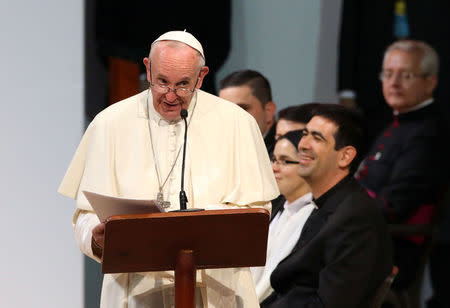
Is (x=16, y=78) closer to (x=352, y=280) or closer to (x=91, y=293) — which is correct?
(x=91, y=293)

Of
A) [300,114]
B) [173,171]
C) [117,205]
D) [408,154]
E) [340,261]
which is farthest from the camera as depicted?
[408,154]

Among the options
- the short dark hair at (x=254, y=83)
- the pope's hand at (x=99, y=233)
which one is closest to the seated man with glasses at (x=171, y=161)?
the pope's hand at (x=99, y=233)

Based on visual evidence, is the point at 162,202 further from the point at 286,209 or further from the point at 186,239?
the point at 286,209

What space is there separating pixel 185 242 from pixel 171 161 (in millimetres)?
565

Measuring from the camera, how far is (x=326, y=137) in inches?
184

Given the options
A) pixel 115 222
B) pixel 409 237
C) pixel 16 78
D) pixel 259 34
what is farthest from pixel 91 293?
pixel 259 34

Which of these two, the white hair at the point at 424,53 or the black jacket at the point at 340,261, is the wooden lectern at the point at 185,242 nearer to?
the black jacket at the point at 340,261

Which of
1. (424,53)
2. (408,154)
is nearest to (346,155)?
(408,154)

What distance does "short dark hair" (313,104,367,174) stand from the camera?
15.2ft

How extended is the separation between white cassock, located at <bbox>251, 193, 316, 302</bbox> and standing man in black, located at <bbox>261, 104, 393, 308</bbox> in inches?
2.4

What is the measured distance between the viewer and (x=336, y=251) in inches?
164

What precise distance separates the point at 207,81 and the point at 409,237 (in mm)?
1853

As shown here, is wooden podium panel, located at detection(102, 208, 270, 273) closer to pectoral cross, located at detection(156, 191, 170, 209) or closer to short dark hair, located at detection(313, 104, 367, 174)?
pectoral cross, located at detection(156, 191, 170, 209)

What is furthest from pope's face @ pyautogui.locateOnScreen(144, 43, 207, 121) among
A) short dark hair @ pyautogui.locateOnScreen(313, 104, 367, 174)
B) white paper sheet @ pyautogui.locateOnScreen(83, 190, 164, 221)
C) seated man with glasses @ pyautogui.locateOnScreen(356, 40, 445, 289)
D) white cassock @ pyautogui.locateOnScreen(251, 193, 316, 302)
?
seated man with glasses @ pyautogui.locateOnScreen(356, 40, 445, 289)
